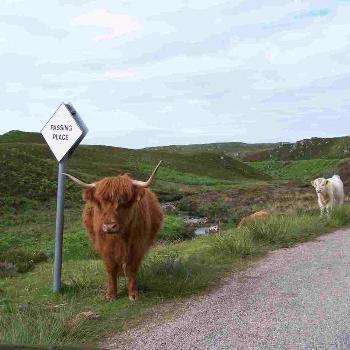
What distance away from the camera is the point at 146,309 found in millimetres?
7758

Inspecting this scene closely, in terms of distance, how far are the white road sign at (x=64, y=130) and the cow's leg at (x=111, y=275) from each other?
1.76m

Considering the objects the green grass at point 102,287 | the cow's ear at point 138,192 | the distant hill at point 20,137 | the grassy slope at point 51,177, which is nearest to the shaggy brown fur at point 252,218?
the green grass at point 102,287

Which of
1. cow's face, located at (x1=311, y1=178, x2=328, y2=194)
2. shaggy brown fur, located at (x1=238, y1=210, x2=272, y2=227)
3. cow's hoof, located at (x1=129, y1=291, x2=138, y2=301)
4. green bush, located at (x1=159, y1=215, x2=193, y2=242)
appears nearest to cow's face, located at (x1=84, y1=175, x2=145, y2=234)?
cow's hoof, located at (x1=129, y1=291, x2=138, y2=301)

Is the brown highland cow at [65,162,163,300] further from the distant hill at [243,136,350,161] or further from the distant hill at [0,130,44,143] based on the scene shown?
the distant hill at [243,136,350,161]

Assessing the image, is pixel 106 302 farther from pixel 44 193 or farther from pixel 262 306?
pixel 44 193

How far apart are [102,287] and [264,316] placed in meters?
3.17

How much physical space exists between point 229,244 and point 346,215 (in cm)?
780

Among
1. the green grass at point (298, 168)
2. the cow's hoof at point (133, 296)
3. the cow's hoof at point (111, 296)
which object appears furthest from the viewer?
the green grass at point (298, 168)

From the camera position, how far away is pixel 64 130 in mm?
8570

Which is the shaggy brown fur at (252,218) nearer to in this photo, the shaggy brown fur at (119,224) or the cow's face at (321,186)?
the cow's face at (321,186)

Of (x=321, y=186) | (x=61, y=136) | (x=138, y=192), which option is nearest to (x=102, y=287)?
(x=138, y=192)

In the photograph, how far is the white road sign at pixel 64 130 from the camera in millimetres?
8461

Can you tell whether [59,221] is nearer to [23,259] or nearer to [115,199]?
[115,199]

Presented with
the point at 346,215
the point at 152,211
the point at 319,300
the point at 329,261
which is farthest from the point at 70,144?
the point at 346,215
